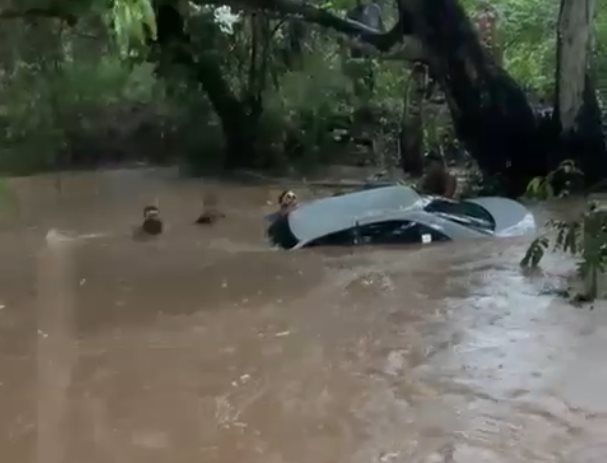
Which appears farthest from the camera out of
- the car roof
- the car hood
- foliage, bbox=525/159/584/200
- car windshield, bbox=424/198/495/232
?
foliage, bbox=525/159/584/200

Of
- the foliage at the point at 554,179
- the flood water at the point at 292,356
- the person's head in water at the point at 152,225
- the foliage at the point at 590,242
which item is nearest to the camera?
the flood water at the point at 292,356

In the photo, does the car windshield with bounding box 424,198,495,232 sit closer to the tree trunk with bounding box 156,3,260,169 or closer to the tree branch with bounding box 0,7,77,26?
the tree branch with bounding box 0,7,77,26

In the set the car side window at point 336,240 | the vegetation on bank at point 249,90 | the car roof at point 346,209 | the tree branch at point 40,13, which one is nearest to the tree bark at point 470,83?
the vegetation on bank at point 249,90

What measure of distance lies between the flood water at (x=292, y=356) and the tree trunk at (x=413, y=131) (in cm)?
516

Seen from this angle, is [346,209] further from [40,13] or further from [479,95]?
[479,95]

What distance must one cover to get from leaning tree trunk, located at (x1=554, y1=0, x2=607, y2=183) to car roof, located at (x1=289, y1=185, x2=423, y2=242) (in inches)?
152

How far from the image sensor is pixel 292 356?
7004mm

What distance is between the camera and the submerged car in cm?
1044

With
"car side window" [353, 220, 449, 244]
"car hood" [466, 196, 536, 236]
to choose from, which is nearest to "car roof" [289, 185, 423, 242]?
"car side window" [353, 220, 449, 244]

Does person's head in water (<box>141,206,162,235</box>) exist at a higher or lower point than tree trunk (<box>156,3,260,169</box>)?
lower

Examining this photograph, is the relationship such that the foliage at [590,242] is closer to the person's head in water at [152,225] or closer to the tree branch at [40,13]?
the person's head in water at [152,225]

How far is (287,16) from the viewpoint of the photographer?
14.9 m

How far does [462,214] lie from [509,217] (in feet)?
2.02

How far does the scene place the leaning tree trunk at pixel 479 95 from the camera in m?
13.9
